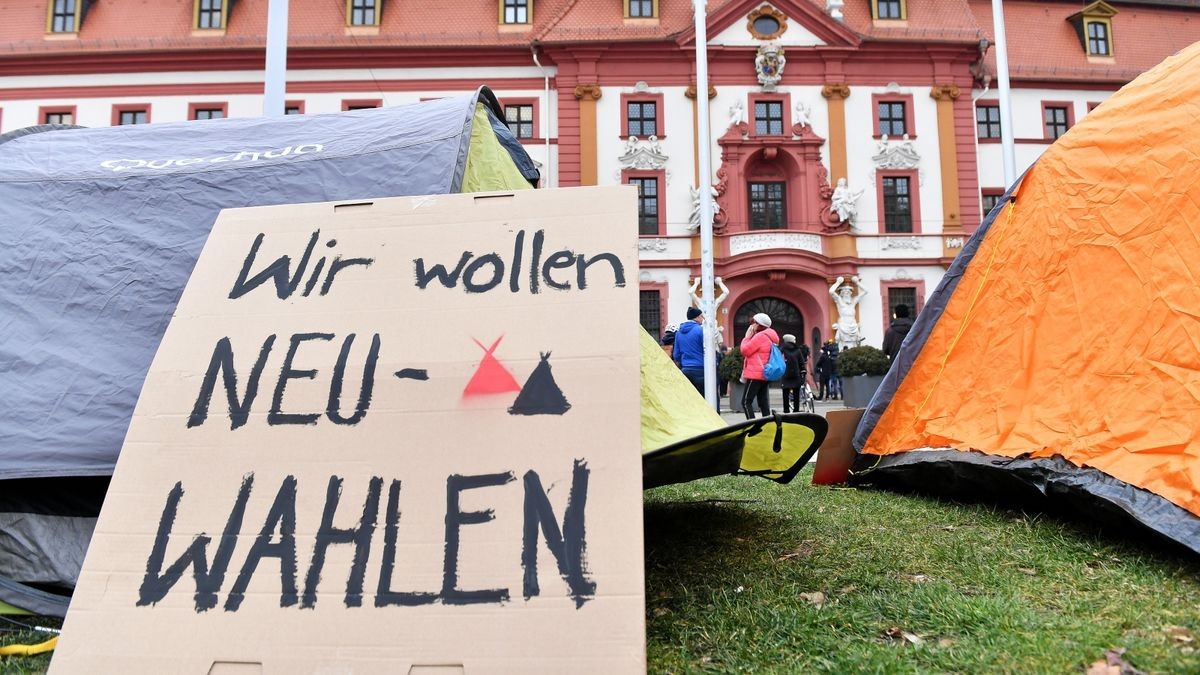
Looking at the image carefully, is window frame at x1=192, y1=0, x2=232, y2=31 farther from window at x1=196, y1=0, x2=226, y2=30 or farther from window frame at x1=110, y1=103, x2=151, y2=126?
window frame at x1=110, y1=103, x2=151, y2=126

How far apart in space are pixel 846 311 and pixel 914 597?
17101 mm

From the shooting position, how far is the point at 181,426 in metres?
1.99

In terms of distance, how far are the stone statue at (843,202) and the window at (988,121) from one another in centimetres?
448

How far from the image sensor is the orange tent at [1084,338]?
94.8 inches

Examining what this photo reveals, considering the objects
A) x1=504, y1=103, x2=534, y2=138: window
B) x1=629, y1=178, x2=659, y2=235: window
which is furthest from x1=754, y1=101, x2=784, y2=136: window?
x1=504, y1=103, x2=534, y2=138: window

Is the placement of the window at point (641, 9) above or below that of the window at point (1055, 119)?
above

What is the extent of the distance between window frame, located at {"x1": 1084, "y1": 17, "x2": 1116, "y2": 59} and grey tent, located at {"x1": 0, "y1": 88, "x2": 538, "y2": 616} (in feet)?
75.9

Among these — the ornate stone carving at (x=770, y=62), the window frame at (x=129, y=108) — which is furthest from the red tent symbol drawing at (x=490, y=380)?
the window frame at (x=129, y=108)

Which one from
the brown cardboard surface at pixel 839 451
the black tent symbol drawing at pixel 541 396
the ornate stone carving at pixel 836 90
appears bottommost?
the brown cardboard surface at pixel 839 451

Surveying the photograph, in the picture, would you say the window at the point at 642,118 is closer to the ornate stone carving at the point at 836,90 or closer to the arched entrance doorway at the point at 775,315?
the ornate stone carving at the point at 836,90

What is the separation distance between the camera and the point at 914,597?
2094 millimetres

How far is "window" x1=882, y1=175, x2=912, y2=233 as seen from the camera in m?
18.9

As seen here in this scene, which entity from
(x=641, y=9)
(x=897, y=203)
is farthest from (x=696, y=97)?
(x=897, y=203)

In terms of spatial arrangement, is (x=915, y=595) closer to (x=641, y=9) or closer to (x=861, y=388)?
(x=861, y=388)
